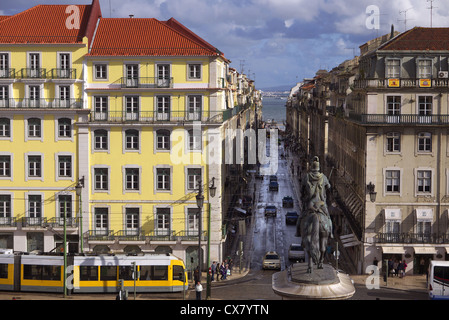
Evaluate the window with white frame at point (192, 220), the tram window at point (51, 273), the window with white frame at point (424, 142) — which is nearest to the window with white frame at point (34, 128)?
the window with white frame at point (192, 220)

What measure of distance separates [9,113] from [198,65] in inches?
554

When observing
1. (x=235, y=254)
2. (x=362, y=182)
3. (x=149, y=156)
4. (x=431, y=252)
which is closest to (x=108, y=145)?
(x=149, y=156)

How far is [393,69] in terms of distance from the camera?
56188 millimetres

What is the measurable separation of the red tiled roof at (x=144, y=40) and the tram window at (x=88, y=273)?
16751mm

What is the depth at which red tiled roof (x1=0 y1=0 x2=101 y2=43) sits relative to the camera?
2255 inches

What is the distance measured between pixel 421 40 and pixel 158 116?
791 inches

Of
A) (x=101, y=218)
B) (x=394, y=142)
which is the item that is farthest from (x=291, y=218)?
(x=101, y=218)

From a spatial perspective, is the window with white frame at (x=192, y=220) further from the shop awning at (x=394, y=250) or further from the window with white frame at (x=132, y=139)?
the shop awning at (x=394, y=250)

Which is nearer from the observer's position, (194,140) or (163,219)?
(194,140)

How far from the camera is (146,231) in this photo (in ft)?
187

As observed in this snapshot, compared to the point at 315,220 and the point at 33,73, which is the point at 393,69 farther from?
the point at 315,220

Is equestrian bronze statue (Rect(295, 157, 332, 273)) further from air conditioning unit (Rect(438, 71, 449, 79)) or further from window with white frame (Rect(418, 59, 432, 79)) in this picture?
window with white frame (Rect(418, 59, 432, 79))

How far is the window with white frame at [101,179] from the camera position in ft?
Result: 188

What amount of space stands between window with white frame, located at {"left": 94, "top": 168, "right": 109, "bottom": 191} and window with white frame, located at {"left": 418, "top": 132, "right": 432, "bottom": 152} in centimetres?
2245
